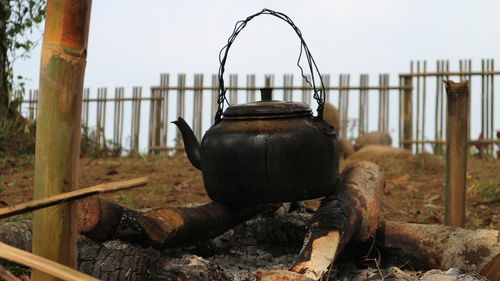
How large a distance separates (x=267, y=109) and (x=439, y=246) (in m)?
1.28

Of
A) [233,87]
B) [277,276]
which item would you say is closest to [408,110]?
[233,87]

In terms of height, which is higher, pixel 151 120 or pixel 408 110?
pixel 408 110

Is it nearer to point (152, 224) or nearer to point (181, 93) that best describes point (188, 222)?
point (152, 224)

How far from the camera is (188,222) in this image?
9.33 feet

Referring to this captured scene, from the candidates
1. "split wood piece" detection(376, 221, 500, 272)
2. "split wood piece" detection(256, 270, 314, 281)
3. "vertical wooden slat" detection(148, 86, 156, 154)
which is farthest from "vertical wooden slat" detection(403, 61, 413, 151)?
"split wood piece" detection(256, 270, 314, 281)

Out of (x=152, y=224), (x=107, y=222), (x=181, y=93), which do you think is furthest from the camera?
(x=181, y=93)

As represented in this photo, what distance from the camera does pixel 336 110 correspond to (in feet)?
36.2

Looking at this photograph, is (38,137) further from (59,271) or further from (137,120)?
(137,120)

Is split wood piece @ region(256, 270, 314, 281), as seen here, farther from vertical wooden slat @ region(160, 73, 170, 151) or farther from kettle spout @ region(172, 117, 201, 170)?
vertical wooden slat @ region(160, 73, 170, 151)

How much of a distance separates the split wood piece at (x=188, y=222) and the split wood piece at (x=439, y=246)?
891 mm

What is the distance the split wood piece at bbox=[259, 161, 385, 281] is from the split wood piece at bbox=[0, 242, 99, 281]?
2.80ft

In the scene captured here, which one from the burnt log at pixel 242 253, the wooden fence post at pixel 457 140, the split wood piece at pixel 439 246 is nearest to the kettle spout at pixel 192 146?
the burnt log at pixel 242 253

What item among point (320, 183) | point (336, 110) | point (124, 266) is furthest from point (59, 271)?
point (336, 110)

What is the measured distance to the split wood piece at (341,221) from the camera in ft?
8.74
